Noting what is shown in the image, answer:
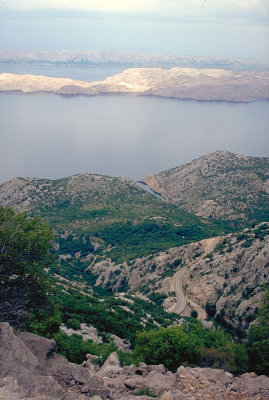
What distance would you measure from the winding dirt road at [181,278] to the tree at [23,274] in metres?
15.3

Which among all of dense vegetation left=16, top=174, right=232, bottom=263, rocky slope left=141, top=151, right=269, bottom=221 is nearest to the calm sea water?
rocky slope left=141, top=151, right=269, bottom=221

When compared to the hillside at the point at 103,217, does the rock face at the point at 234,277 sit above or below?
above

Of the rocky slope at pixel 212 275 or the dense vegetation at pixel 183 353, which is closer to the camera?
the dense vegetation at pixel 183 353

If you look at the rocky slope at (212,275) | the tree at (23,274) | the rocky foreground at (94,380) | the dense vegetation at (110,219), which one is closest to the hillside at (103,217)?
the dense vegetation at (110,219)

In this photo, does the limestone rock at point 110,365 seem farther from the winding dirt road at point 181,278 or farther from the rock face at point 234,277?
the winding dirt road at point 181,278

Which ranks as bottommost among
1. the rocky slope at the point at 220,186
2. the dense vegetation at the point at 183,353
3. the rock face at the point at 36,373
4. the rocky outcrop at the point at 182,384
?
the rocky slope at the point at 220,186

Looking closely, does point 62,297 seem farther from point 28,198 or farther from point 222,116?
point 222,116

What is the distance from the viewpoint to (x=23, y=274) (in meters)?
17.4

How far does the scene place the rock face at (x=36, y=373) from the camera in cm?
1048

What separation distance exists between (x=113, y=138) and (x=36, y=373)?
13181 centimetres

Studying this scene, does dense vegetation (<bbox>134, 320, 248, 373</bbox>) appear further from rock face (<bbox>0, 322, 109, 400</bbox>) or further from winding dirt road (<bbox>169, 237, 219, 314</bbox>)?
winding dirt road (<bbox>169, 237, 219, 314</bbox>)

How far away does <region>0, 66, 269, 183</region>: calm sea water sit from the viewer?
10925 centimetres

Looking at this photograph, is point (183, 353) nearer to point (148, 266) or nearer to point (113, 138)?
point (148, 266)

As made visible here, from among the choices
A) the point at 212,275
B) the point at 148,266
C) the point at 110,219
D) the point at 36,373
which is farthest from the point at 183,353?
the point at 110,219
